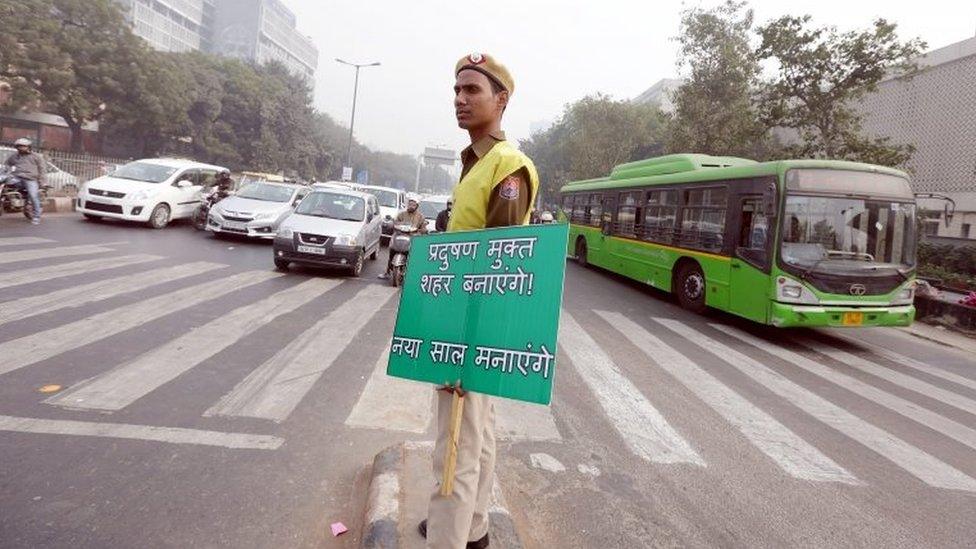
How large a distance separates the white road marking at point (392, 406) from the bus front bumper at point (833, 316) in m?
5.69

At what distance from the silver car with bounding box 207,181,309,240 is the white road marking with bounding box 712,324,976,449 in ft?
34.9

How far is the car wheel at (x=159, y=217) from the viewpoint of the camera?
46.2 feet

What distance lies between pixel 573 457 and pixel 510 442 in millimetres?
451

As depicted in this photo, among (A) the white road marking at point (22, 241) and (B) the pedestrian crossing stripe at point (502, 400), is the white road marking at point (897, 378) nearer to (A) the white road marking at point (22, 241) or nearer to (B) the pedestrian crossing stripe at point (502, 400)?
(B) the pedestrian crossing stripe at point (502, 400)


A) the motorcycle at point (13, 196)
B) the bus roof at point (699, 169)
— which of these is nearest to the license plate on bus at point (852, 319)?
the bus roof at point (699, 169)

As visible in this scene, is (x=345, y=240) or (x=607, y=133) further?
(x=607, y=133)

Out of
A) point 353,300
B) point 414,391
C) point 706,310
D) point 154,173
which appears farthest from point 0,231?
point 706,310

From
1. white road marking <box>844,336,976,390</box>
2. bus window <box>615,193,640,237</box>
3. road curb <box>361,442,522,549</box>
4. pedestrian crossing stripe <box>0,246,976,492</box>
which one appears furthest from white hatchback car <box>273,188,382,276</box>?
white road marking <box>844,336,976,390</box>

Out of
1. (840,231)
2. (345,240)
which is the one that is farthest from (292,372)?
(840,231)

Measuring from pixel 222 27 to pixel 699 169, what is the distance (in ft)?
395

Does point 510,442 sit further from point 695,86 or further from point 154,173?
point 695,86

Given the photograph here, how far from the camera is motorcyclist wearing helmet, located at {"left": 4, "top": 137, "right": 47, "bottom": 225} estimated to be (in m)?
12.1

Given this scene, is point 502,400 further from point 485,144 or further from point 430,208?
point 430,208

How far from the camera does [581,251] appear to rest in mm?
17969
